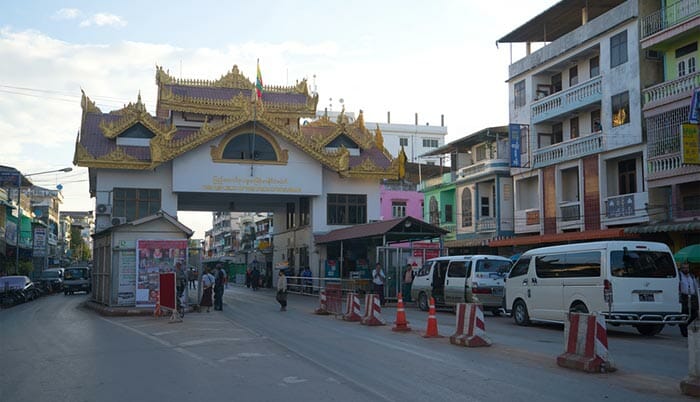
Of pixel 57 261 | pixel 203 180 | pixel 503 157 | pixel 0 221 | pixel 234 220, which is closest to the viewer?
pixel 203 180

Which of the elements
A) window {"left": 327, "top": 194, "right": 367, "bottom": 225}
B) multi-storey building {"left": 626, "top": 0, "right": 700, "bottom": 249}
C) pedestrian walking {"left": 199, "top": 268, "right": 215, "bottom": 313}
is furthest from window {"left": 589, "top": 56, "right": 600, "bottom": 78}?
pedestrian walking {"left": 199, "top": 268, "right": 215, "bottom": 313}

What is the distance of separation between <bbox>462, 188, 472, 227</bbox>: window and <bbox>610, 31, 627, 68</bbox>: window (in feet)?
47.6

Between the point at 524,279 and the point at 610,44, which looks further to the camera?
the point at 610,44

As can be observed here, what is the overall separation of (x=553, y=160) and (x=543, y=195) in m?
1.98

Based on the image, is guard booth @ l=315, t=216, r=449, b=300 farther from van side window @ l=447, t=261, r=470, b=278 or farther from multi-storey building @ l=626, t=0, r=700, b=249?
multi-storey building @ l=626, t=0, r=700, b=249

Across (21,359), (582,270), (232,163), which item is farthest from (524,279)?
(232,163)

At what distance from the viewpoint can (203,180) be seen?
124 ft

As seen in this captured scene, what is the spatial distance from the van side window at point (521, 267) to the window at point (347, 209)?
2231 centimetres

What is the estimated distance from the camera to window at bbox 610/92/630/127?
99.6ft

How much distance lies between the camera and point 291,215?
152 ft

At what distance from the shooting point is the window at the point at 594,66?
108 ft

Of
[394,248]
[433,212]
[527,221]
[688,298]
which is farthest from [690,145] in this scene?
[433,212]

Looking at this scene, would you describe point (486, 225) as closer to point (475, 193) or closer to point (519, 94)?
point (475, 193)

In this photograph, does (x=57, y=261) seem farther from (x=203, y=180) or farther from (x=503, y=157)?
(x=503, y=157)
